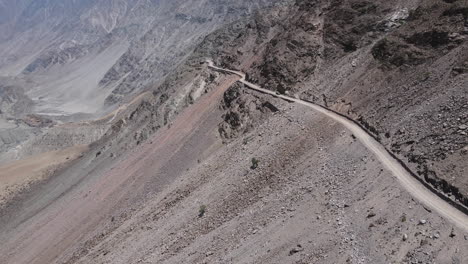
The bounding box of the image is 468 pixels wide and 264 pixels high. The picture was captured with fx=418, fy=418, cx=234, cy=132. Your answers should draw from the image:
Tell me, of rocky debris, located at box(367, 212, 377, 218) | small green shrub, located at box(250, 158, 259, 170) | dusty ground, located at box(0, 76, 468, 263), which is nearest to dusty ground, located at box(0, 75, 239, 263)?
dusty ground, located at box(0, 76, 468, 263)

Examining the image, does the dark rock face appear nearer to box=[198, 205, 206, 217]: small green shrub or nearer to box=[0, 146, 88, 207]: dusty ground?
box=[198, 205, 206, 217]: small green shrub

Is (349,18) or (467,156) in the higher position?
(349,18)

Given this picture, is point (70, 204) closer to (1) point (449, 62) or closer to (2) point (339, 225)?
(2) point (339, 225)

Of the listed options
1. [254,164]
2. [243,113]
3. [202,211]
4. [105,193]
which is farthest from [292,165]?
[105,193]

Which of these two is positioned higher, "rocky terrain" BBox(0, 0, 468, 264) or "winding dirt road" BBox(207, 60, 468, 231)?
"rocky terrain" BBox(0, 0, 468, 264)

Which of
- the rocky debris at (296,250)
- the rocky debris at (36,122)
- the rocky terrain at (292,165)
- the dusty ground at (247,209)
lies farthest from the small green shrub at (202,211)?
the rocky debris at (36,122)

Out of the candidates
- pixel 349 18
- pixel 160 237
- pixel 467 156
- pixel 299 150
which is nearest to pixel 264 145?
pixel 299 150

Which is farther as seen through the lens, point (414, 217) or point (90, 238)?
point (90, 238)
